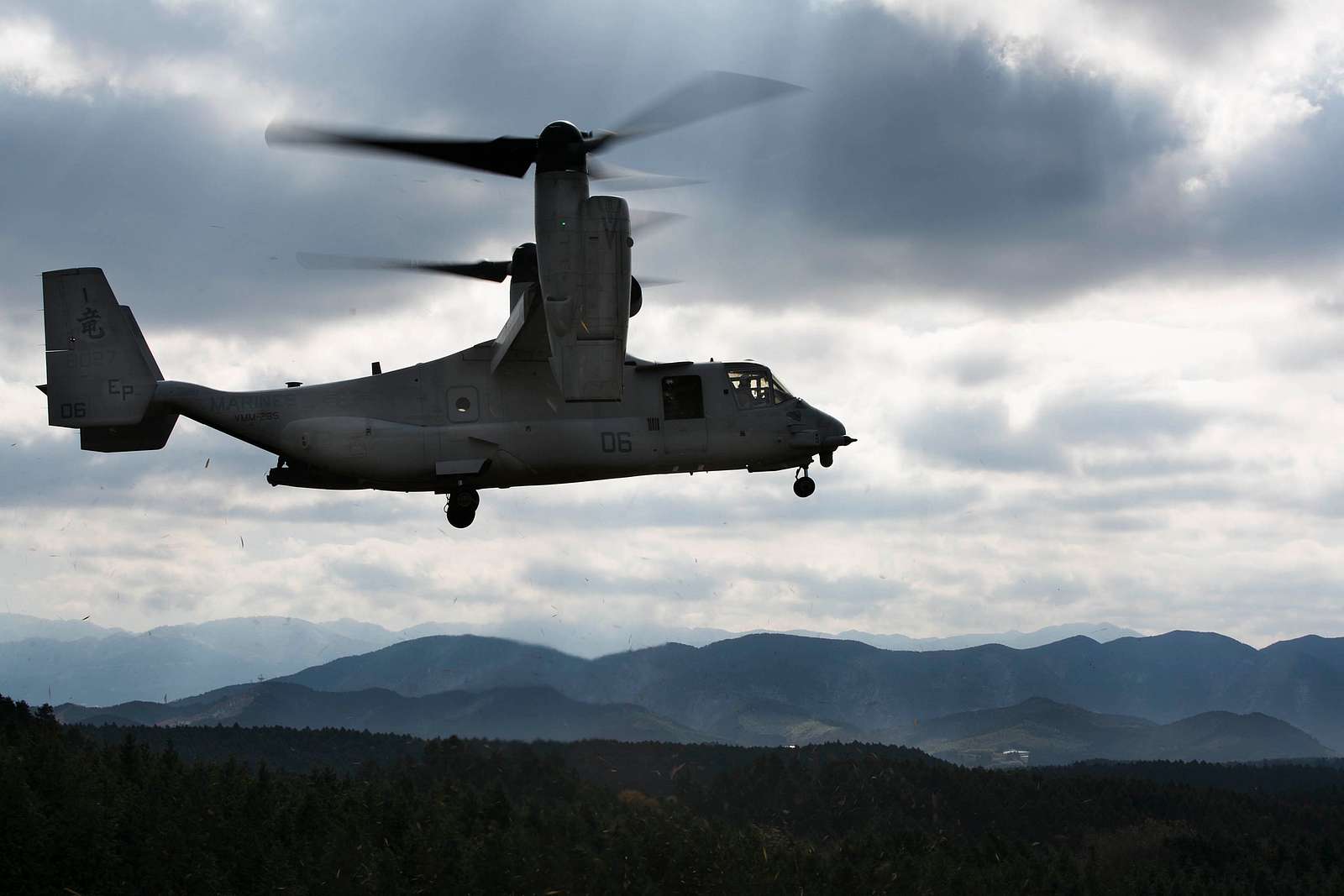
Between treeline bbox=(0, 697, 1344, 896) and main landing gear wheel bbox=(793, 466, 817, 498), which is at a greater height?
main landing gear wheel bbox=(793, 466, 817, 498)

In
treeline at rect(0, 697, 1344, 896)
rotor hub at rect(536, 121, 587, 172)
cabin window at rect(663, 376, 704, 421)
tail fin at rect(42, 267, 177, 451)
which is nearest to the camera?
rotor hub at rect(536, 121, 587, 172)

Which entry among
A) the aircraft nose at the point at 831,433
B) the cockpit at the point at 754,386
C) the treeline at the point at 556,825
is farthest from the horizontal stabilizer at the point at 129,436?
the treeline at the point at 556,825

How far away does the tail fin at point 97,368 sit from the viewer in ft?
112

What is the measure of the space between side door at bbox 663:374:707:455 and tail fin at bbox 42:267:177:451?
1411cm

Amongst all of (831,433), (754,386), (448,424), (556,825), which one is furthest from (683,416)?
(556,825)

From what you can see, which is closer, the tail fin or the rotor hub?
the rotor hub

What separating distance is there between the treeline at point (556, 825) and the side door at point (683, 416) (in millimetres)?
60611

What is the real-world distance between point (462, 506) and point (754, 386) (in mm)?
9173

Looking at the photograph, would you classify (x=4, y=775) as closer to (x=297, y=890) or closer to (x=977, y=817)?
(x=297, y=890)

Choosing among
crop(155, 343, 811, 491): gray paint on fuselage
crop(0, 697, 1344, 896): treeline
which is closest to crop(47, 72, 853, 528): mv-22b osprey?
crop(155, 343, 811, 491): gray paint on fuselage

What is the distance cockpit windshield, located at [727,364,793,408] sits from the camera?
118ft

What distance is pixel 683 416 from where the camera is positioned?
35.2 meters

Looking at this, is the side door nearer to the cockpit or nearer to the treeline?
the cockpit

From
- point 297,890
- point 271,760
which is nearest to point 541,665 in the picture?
point 297,890
